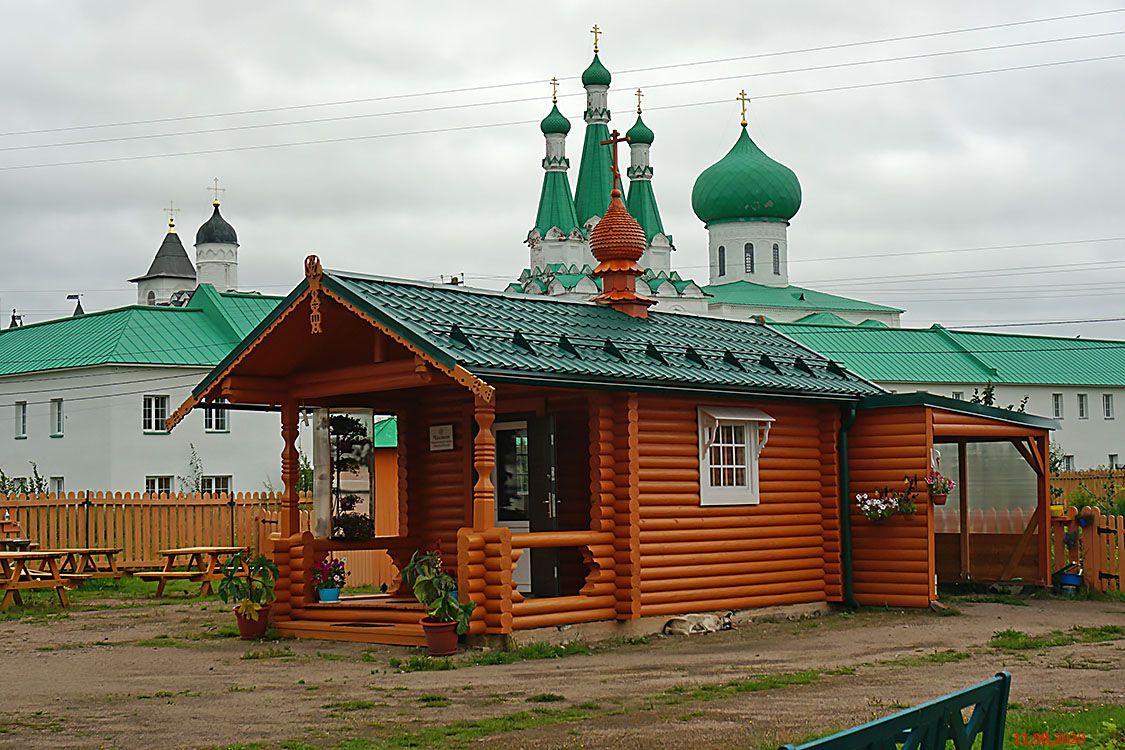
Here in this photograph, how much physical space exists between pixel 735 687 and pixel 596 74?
60507 mm

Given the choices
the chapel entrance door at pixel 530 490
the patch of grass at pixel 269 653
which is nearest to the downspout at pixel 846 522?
the chapel entrance door at pixel 530 490

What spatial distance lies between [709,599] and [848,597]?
2.55 meters

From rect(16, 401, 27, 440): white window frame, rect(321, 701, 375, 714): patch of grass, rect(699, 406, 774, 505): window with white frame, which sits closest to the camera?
rect(321, 701, 375, 714): patch of grass

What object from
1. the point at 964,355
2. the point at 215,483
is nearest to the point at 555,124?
the point at 964,355

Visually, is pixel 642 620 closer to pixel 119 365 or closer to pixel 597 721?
pixel 597 721

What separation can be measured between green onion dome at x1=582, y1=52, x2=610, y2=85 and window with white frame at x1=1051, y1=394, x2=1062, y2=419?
24835mm

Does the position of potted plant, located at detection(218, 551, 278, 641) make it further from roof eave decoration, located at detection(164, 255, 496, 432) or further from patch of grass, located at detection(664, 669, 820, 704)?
patch of grass, located at detection(664, 669, 820, 704)

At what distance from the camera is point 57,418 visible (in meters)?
49.8

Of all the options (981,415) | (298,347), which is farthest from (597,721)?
(981,415)

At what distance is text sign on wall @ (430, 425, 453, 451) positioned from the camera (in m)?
17.7

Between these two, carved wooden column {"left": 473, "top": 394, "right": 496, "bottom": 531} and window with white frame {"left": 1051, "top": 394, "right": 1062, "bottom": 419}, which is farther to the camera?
window with white frame {"left": 1051, "top": 394, "right": 1062, "bottom": 419}

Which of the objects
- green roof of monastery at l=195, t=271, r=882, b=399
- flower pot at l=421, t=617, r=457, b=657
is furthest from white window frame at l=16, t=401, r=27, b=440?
flower pot at l=421, t=617, r=457, b=657

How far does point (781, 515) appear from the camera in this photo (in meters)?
17.9

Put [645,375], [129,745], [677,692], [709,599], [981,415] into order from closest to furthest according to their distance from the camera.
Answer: [129,745]
[677,692]
[645,375]
[709,599]
[981,415]
